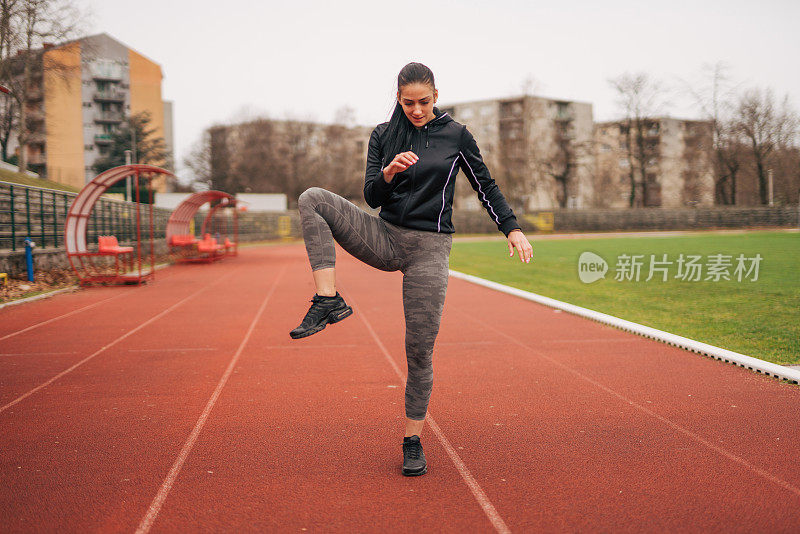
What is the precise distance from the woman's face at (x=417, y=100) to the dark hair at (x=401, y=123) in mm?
24

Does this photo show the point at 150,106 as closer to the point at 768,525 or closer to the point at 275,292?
the point at 275,292

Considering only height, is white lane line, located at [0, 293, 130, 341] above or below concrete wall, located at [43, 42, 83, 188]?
below

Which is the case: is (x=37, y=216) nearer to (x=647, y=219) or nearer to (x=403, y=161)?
(x=403, y=161)

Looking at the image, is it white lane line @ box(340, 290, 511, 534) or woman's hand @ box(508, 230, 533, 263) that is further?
woman's hand @ box(508, 230, 533, 263)

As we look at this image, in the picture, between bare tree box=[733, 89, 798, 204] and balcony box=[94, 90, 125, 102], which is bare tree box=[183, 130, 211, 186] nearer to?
balcony box=[94, 90, 125, 102]

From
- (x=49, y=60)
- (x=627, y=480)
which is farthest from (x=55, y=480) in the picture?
(x=49, y=60)

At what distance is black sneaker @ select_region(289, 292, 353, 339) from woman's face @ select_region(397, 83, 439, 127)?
38.5 inches

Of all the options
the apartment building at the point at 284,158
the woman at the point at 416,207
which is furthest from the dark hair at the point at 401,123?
the apartment building at the point at 284,158

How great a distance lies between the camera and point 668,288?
13.1 meters

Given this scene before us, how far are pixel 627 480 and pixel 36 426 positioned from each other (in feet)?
13.2

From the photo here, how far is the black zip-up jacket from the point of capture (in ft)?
9.82

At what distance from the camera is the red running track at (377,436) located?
9.78 feet

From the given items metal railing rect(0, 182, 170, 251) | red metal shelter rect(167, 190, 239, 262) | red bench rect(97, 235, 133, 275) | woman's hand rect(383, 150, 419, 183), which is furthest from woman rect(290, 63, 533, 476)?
red metal shelter rect(167, 190, 239, 262)

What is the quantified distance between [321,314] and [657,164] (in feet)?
218
